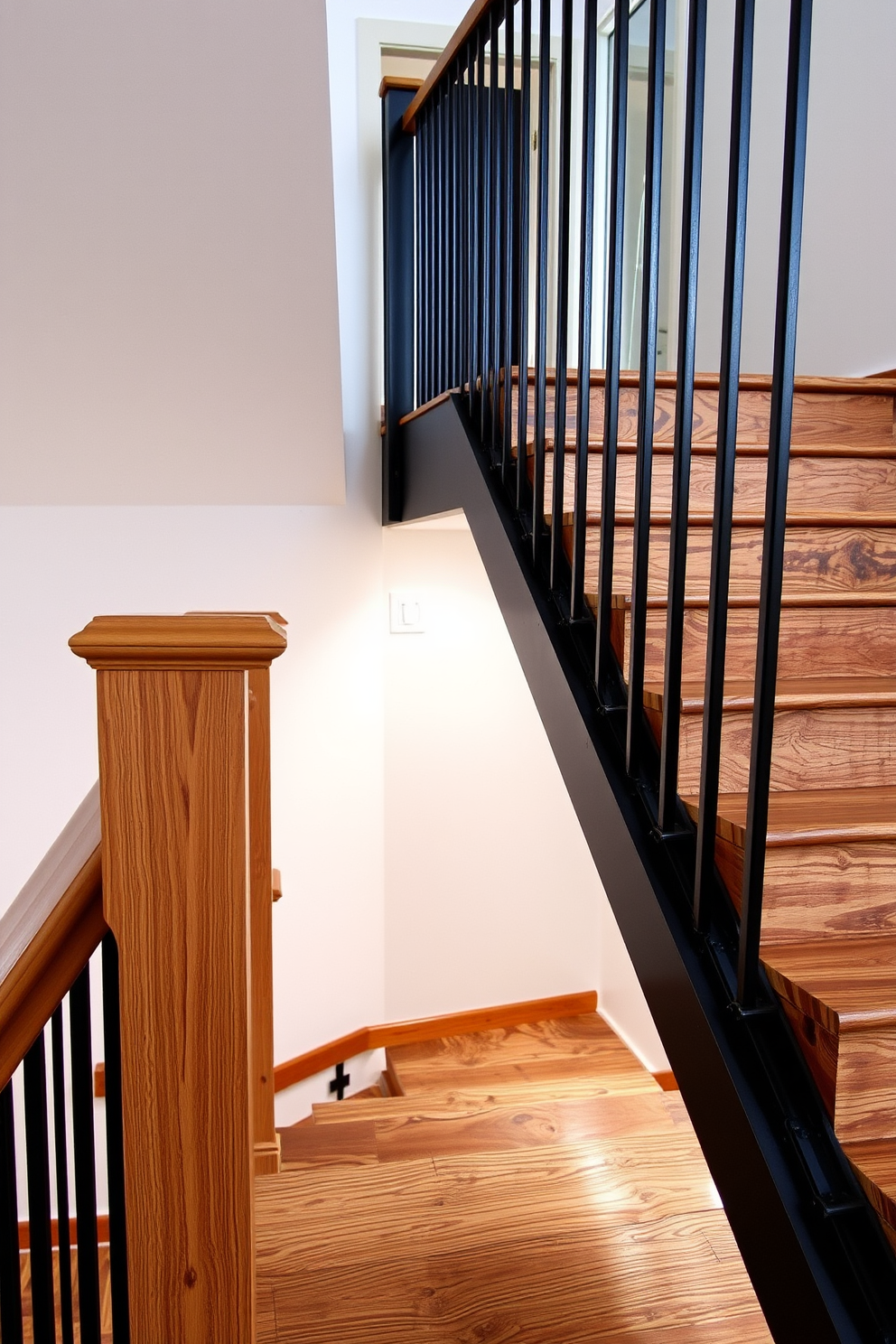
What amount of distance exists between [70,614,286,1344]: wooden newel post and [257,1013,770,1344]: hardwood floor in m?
0.86

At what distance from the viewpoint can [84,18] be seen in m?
1.83

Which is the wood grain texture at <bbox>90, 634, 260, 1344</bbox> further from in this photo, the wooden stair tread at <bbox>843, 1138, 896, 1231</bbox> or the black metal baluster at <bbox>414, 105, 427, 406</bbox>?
the black metal baluster at <bbox>414, 105, 427, 406</bbox>

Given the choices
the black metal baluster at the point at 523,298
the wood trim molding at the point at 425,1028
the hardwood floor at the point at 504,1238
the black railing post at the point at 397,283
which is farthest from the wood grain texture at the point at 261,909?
the black railing post at the point at 397,283

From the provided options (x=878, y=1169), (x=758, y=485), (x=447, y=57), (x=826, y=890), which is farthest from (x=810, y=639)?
(x=447, y=57)

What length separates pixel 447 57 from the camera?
2.15 metres

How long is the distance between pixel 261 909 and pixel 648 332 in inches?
41.7

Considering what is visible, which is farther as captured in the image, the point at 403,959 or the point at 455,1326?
the point at 403,959

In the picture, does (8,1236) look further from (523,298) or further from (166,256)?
(166,256)

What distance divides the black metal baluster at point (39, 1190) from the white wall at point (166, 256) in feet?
5.87

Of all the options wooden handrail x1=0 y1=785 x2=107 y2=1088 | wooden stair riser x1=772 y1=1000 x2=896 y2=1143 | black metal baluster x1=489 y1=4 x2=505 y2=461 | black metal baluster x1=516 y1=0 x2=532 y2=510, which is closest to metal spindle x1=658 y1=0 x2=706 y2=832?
wooden stair riser x1=772 y1=1000 x2=896 y2=1143

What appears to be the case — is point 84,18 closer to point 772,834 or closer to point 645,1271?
point 772,834

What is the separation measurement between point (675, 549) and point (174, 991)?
0.70 metres

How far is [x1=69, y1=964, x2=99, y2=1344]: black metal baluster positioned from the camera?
784mm

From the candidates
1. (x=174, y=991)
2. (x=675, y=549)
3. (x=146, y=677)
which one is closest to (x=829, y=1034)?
(x=675, y=549)
